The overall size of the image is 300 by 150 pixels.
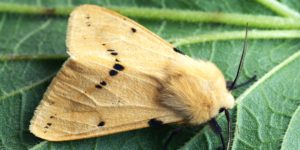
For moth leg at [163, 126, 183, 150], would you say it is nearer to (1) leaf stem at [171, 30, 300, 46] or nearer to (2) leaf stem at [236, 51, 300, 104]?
(2) leaf stem at [236, 51, 300, 104]

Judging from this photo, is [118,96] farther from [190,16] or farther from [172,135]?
[190,16]

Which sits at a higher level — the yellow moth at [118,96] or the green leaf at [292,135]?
the yellow moth at [118,96]

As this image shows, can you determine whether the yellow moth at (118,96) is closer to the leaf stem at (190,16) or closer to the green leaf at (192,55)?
the green leaf at (192,55)

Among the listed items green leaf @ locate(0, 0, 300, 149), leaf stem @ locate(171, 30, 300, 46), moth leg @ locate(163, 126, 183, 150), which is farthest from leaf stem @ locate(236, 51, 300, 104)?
moth leg @ locate(163, 126, 183, 150)

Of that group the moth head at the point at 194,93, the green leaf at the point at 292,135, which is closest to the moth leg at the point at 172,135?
the moth head at the point at 194,93

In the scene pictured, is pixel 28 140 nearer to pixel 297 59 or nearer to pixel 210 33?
pixel 210 33

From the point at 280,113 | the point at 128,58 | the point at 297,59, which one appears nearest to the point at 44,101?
the point at 128,58

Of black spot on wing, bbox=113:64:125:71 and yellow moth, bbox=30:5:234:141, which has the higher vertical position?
black spot on wing, bbox=113:64:125:71
